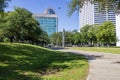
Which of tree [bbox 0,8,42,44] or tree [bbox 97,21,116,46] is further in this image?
tree [bbox 97,21,116,46]

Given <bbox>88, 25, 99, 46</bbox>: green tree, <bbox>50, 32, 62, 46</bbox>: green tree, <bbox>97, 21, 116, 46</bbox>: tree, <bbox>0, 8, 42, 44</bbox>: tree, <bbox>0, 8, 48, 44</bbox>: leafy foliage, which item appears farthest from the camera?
<bbox>50, 32, 62, 46</bbox>: green tree

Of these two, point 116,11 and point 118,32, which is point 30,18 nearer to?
point 116,11

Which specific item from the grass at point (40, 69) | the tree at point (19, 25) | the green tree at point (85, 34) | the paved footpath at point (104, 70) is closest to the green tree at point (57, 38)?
the green tree at point (85, 34)

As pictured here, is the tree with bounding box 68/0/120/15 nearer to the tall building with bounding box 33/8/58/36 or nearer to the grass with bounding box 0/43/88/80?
the grass with bounding box 0/43/88/80

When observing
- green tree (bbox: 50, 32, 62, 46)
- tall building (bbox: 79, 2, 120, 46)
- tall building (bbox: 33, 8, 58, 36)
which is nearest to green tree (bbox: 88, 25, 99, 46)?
tall building (bbox: 79, 2, 120, 46)

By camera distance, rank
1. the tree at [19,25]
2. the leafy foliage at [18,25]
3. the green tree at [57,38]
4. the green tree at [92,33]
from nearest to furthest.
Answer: the leafy foliage at [18,25] < the tree at [19,25] < the green tree at [92,33] < the green tree at [57,38]

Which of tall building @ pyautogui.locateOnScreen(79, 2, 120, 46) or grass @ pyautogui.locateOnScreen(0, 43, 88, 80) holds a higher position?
tall building @ pyautogui.locateOnScreen(79, 2, 120, 46)

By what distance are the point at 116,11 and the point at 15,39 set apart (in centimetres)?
5720

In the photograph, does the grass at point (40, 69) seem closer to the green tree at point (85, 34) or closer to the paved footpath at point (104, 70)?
the paved footpath at point (104, 70)

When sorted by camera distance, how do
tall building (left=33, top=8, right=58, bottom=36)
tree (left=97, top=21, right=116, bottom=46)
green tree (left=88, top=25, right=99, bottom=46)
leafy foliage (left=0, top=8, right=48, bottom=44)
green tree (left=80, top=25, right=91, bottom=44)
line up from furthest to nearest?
tall building (left=33, top=8, right=58, bottom=36) < green tree (left=80, top=25, right=91, bottom=44) < green tree (left=88, top=25, right=99, bottom=46) < tree (left=97, top=21, right=116, bottom=46) < leafy foliage (left=0, top=8, right=48, bottom=44)

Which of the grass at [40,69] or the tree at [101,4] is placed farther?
the tree at [101,4]

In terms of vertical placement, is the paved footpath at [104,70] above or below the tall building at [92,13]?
below

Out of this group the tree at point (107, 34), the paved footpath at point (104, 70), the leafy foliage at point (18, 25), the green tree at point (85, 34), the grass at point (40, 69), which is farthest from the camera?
the green tree at point (85, 34)

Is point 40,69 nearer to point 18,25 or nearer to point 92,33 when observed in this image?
point 18,25
